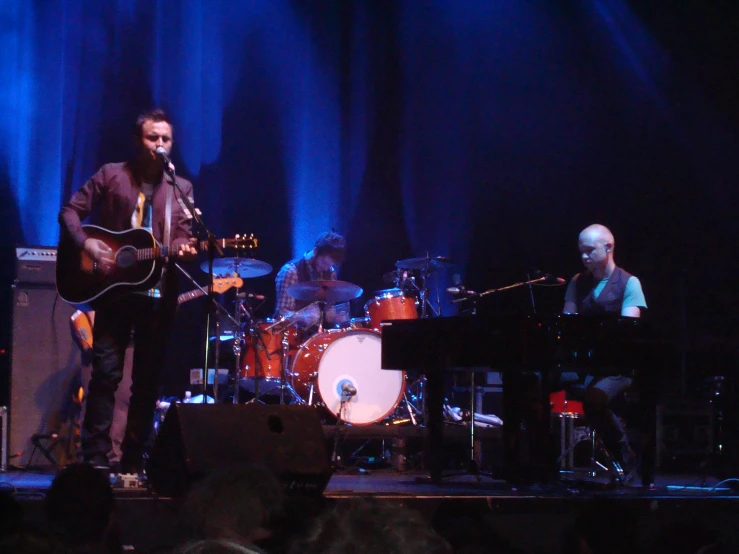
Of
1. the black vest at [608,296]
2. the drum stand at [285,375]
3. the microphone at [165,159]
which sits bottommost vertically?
the drum stand at [285,375]

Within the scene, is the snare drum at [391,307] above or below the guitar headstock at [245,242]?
below

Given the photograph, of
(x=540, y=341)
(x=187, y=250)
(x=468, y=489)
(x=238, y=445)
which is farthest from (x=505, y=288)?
(x=238, y=445)

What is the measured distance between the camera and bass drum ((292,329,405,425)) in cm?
839

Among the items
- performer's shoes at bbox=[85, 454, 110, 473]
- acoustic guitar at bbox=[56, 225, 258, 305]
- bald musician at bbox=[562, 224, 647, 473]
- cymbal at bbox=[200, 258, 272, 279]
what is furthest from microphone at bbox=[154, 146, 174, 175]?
bald musician at bbox=[562, 224, 647, 473]

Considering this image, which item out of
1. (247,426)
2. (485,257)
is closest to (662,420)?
(485,257)

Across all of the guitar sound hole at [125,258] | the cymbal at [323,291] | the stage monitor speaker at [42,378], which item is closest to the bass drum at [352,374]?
the cymbal at [323,291]

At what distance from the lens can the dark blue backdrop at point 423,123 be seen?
365 inches

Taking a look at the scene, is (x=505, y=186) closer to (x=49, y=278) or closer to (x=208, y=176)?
(x=208, y=176)

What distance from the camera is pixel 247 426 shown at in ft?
13.6

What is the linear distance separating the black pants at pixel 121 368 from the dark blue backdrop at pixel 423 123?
4.22m

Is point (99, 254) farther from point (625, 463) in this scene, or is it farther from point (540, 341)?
point (625, 463)

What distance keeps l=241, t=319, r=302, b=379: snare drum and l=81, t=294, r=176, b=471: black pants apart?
143 inches

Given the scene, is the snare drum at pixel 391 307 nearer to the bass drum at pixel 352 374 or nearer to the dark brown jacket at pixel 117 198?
the bass drum at pixel 352 374

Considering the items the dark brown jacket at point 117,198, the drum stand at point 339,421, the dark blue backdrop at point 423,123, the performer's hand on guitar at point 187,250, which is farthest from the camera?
the dark blue backdrop at point 423,123
